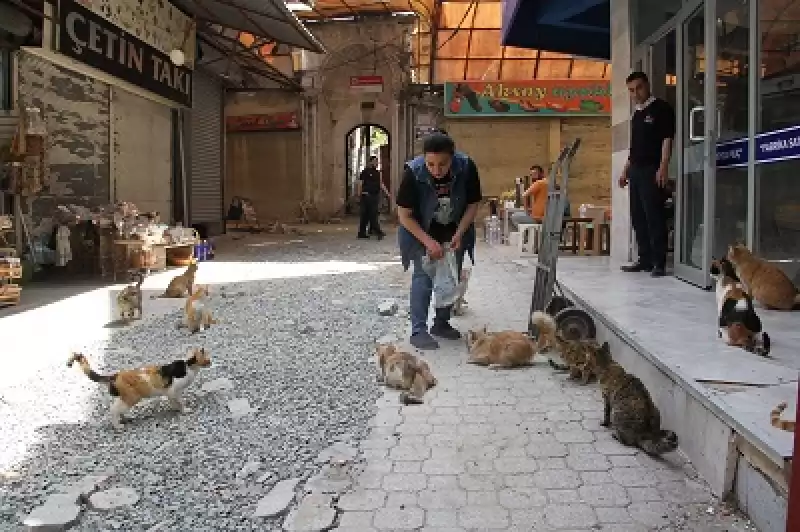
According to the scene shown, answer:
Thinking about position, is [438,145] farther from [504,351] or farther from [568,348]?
[568,348]

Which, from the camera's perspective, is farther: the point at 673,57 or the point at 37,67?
the point at 37,67

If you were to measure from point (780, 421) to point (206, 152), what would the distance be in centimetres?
1408

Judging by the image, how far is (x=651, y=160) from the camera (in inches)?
244

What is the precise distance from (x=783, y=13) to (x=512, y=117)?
14643mm

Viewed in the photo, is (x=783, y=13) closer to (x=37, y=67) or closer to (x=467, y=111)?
(x=37, y=67)

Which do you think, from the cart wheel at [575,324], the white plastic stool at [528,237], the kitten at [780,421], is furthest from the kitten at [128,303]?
the white plastic stool at [528,237]

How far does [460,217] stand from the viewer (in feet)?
17.1

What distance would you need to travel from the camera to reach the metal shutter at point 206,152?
14234 mm

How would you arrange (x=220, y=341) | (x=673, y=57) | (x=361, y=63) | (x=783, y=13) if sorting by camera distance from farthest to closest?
(x=361, y=63)
(x=673, y=57)
(x=220, y=341)
(x=783, y=13)

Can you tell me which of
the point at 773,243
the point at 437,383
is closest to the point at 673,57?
the point at 773,243

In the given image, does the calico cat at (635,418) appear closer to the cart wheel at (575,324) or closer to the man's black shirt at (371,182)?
the cart wheel at (575,324)

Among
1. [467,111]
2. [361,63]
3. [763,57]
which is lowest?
[763,57]

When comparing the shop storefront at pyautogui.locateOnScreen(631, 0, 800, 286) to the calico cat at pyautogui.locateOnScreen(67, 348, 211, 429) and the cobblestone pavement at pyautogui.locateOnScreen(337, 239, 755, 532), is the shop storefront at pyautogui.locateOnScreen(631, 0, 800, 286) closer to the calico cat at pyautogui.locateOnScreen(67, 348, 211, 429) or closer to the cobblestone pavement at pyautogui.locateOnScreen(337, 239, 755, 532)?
the cobblestone pavement at pyautogui.locateOnScreen(337, 239, 755, 532)

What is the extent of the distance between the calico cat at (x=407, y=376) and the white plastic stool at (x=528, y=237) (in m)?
6.89
